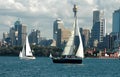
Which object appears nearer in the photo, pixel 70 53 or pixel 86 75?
pixel 86 75

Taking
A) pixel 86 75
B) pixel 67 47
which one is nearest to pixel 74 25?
pixel 67 47

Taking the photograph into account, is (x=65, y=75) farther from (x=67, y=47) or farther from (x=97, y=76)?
(x=67, y=47)

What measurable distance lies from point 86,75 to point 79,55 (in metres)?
53.6

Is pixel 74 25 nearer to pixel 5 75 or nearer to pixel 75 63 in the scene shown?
pixel 75 63

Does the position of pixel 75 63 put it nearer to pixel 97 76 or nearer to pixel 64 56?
pixel 64 56

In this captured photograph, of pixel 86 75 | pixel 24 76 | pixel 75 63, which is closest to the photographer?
pixel 24 76

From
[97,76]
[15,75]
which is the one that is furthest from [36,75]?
[97,76]

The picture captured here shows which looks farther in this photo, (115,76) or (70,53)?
(70,53)

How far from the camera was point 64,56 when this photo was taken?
178m

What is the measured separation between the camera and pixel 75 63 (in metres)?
170

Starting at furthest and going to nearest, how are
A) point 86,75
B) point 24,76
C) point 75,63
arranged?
point 75,63 → point 86,75 → point 24,76

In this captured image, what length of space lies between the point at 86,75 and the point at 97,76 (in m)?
3.92

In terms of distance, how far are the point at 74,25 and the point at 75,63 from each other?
13463mm

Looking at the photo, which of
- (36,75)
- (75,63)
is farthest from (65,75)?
(75,63)
